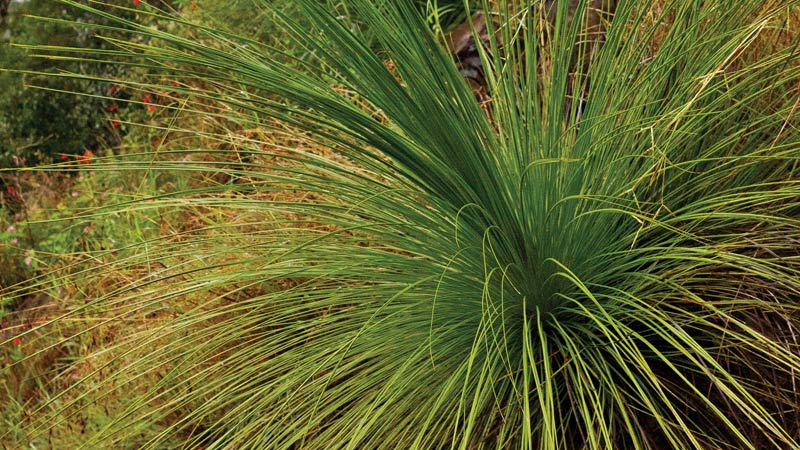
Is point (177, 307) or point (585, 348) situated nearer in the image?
point (585, 348)

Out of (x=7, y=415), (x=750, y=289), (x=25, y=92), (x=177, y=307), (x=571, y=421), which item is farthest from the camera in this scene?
(x=25, y=92)

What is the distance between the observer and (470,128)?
1.81 m

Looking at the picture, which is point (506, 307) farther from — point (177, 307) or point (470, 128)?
point (177, 307)

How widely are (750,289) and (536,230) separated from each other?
0.49 meters

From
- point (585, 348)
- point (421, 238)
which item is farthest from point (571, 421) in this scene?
point (421, 238)

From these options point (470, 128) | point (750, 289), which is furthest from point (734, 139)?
point (470, 128)

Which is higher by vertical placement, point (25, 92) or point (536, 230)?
point (536, 230)

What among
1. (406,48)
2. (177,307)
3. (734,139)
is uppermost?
(406,48)

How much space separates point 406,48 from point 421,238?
1.44ft

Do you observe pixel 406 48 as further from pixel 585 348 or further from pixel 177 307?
pixel 177 307

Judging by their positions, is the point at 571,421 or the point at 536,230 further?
the point at 571,421

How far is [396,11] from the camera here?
1.80 meters

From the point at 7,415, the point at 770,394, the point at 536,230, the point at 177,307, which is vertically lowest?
the point at 7,415

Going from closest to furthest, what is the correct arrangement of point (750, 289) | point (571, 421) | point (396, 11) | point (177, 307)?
point (396, 11)
point (750, 289)
point (571, 421)
point (177, 307)
